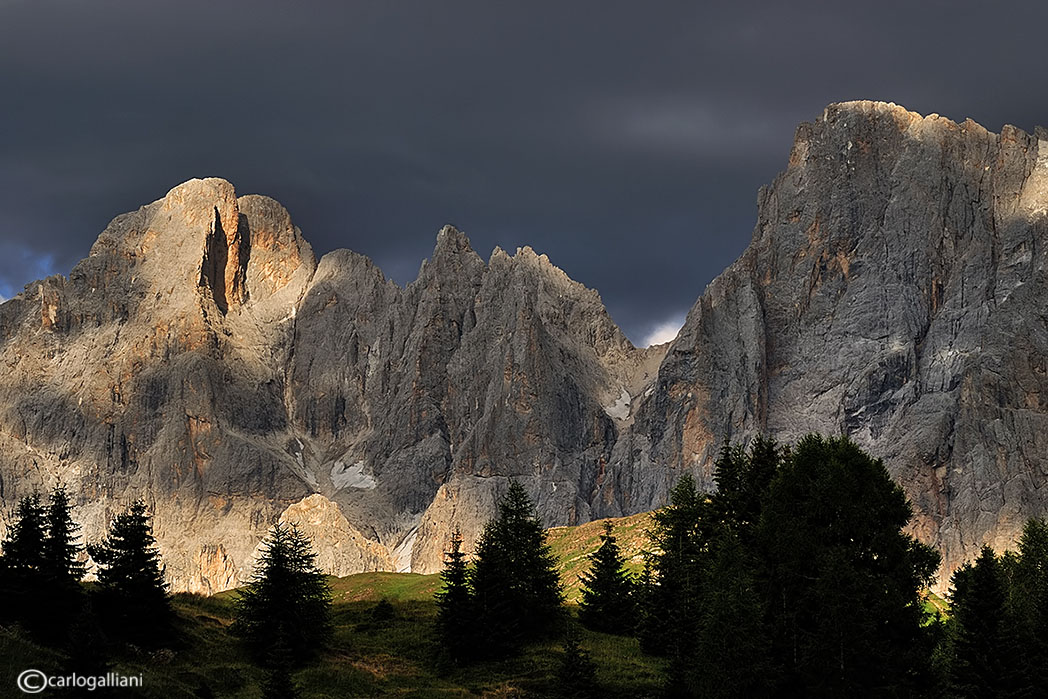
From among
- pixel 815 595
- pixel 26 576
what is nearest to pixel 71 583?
pixel 26 576

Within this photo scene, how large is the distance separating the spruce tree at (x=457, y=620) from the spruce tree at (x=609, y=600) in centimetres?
741

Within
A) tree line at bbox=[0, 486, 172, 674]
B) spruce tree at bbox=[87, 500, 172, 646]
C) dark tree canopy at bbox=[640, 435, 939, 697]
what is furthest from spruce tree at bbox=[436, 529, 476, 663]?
spruce tree at bbox=[87, 500, 172, 646]

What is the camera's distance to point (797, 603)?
46.9 meters

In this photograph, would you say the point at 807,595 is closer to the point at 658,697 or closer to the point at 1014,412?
the point at 658,697

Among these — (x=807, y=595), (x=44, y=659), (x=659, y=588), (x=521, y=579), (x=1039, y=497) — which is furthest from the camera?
(x=1039, y=497)

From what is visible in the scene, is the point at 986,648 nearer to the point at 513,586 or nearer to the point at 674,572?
the point at 674,572

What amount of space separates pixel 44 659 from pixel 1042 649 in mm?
38071

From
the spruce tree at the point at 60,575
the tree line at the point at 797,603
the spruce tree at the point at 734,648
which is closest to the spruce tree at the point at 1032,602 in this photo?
the tree line at the point at 797,603

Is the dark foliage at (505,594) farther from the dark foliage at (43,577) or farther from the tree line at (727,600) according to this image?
the dark foliage at (43,577)

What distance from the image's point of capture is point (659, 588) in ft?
188

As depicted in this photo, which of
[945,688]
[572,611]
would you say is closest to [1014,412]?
[572,611]

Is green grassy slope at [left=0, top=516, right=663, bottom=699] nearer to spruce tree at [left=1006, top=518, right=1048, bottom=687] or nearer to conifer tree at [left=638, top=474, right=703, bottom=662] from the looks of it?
conifer tree at [left=638, top=474, right=703, bottom=662]

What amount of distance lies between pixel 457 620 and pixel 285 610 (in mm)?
7770

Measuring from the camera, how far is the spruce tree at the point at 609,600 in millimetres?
64125
